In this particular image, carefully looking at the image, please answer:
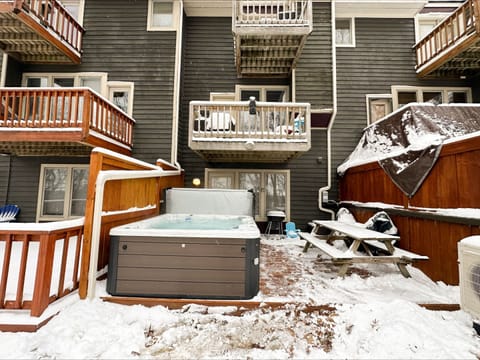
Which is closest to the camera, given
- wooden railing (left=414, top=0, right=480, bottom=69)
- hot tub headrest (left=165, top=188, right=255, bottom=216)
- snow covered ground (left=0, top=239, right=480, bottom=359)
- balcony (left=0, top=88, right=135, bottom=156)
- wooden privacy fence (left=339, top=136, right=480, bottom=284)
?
snow covered ground (left=0, top=239, right=480, bottom=359)

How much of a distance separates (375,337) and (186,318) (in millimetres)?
1588

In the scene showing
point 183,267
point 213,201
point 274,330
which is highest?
point 213,201

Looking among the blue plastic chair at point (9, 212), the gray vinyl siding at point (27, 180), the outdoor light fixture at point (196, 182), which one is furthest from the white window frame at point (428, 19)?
the blue plastic chair at point (9, 212)

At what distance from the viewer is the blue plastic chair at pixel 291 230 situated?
5758 mm

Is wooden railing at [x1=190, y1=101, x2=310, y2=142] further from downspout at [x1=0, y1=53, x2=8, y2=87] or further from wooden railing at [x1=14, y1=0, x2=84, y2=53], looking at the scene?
downspout at [x1=0, y1=53, x2=8, y2=87]

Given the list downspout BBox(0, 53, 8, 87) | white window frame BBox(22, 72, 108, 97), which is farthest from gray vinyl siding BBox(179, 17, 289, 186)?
downspout BBox(0, 53, 8, 87)

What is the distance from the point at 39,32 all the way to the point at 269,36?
523 cm

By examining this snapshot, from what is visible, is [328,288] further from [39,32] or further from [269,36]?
[39,32]

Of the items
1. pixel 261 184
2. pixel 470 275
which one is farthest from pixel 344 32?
pixel 470 275

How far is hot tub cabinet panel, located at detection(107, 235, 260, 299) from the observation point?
93.7 inches

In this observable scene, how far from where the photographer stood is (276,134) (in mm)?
5047

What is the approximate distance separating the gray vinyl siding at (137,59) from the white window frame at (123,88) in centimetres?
10

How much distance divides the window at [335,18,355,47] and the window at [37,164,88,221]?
8.21 meters

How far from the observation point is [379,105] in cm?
662
